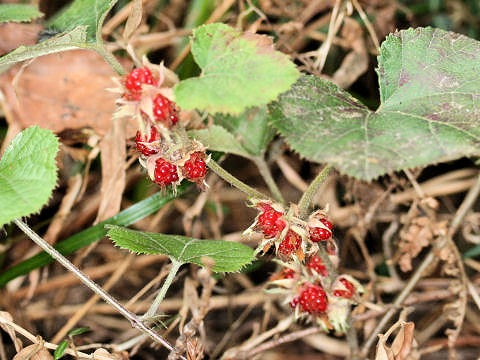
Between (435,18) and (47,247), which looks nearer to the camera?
(47,247)

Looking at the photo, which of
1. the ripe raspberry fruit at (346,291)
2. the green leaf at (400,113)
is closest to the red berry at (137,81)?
the green leaf at (400,113)

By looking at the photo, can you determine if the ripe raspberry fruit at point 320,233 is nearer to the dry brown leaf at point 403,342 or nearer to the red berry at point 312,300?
the red berry at point 312,300

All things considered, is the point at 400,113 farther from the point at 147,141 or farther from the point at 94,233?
the point at 94,233

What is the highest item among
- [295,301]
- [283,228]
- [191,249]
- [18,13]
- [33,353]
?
[18,13]

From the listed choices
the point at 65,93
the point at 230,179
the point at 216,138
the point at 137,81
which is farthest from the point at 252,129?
the point at 65,93

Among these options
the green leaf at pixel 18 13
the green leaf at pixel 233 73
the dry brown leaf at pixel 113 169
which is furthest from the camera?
the dry brown leaf at pixel 113 169

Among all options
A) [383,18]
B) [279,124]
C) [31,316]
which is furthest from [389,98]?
[31,316]

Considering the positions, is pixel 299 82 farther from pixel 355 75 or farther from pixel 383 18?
pixel 383 18
